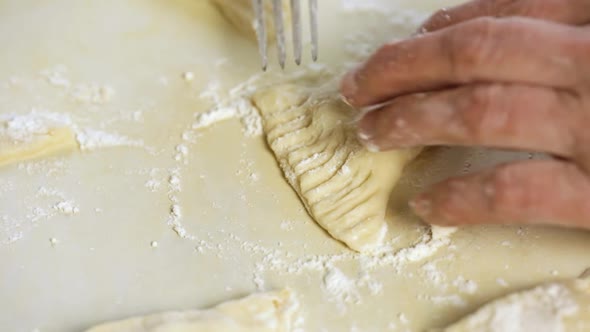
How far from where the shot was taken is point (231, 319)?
1.13m

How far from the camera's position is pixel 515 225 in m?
1.30

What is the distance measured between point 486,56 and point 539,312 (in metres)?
0.42

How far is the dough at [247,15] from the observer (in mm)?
1650

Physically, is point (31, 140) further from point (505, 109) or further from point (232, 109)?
point (505, 109)

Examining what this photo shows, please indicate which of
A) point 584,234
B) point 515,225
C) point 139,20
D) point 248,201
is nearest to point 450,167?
point 515,225

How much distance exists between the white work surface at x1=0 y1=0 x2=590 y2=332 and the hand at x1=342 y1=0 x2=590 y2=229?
13 cm

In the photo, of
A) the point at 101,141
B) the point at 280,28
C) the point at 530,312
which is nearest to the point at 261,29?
the point at 280,28

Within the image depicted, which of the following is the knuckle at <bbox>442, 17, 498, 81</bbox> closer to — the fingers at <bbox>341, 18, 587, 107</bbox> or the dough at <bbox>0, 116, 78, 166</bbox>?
the fingers at <bbox>341, 18, 587, 107</bbox>

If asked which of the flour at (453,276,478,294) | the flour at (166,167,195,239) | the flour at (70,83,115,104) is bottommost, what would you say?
the flour at (453,276,478,294)

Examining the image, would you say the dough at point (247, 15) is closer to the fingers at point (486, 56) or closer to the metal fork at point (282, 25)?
the metal fork at point (282, 25)

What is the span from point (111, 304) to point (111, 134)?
17.2 inches

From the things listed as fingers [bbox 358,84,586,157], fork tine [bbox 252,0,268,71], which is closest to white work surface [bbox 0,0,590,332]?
fork tine [bbox 252,0,268,71]

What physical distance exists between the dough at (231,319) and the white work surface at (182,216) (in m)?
0.05

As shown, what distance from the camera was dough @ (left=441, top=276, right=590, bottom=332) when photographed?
1.10 metres
